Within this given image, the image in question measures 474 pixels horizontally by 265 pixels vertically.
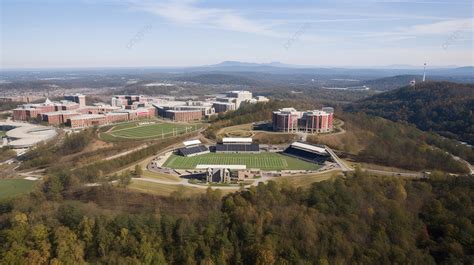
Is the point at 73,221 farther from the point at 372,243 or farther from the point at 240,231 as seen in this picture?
the point at 372,243

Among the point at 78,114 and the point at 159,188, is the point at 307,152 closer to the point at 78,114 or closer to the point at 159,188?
the point at 159,188

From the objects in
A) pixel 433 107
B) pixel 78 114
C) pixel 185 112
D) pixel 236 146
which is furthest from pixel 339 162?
pixel 78 114

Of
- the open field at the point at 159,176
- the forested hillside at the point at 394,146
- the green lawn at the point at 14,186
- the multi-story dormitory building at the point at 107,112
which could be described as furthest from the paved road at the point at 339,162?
the multi-story dormitory building at the point at 107,112

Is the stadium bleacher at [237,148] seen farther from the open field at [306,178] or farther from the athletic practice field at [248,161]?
the open field at [306,178]

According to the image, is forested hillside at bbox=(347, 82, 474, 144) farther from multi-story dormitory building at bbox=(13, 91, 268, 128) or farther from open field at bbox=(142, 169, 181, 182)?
open field at bbox=(142, 169, 181, 182)

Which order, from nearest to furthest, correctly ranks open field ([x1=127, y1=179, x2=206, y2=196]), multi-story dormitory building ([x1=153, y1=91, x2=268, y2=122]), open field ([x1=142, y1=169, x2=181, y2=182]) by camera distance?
open field ([x1=127, y1=179, x2=206, y2=196]) < open field ([x1=142, y1=169, x2=181, y2=182]) < multi-story dormitory building ([x1=153, y1=91, x2=268, y2=122])

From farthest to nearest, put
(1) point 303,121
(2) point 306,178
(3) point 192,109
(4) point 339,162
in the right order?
(3) point 192,109, (1) point 303,121, (4) point 339,162, (2) point 306,178

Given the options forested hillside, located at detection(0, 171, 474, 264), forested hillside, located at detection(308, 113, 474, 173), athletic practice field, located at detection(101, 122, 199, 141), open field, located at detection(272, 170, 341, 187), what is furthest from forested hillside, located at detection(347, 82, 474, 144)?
athletic practice field, located at detection(101, 122, 199, 141)
